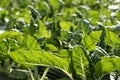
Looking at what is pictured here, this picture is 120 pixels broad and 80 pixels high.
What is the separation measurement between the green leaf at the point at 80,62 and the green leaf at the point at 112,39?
7.7 inches

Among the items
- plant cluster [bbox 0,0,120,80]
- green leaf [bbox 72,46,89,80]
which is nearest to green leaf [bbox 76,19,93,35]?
plant cluster [bbox 0,0,120,80]

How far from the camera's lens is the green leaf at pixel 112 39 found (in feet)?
5.02

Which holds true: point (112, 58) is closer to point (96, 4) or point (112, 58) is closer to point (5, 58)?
point (5, 58)

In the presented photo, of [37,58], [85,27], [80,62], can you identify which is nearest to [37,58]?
[37,58]

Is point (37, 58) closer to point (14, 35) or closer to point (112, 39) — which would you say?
point (112, 39)

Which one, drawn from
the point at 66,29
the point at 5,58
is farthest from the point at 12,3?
the point at 5,58

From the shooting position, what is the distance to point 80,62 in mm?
1415

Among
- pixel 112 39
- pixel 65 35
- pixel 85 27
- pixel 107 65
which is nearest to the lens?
pixel 107 65

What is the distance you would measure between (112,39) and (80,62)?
22 cm

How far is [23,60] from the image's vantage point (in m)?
1.36

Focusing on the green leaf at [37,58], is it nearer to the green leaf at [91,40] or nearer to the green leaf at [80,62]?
the green leaf at [80,62]

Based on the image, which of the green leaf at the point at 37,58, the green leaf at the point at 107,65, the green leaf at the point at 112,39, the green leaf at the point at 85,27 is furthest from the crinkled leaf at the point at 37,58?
the green leaf at the point at 85,27

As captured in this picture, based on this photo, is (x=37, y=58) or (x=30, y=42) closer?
(x=37, y=58)

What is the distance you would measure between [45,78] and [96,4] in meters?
2.35
